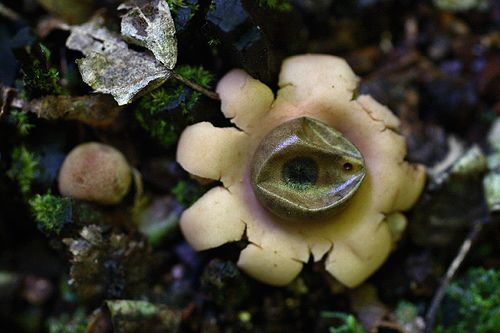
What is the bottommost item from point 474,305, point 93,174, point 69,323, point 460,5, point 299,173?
point 69,323

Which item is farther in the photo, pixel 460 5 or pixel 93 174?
pixel 460 5

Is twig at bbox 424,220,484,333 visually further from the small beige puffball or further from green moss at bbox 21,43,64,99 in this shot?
green moss at bbox 21,43,64,99

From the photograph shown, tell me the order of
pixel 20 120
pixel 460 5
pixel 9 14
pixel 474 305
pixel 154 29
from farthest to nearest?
pixel 460 5, pixel 9 14, pixel 474 305, pixel 20 120, pixel 154 29

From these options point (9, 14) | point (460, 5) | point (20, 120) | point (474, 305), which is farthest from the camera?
point (460, 5)

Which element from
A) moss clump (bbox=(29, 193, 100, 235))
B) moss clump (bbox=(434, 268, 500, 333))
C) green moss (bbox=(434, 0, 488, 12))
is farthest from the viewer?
green moss (bbox=(434, 0, 488, 12))

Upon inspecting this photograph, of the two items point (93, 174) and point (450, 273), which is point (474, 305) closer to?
point (450, 273)

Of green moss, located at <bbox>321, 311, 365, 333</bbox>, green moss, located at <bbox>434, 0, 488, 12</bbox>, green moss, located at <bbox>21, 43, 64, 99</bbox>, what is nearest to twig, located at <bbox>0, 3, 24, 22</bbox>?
green moss, located at <bbox>21, 43, 64, 99</bbox>

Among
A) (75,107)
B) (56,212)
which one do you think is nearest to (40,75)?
(75,107)
